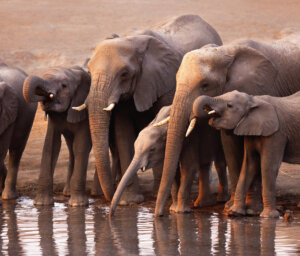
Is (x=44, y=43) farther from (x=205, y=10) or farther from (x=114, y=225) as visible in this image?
(x=114, y=225)

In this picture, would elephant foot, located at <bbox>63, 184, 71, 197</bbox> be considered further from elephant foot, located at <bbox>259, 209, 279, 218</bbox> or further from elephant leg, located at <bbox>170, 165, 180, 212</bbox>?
elephant foot, located at <bbox>259, 209, 279, 218</bbox>

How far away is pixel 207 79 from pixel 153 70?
4.95ft

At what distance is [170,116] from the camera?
1100 centimetres

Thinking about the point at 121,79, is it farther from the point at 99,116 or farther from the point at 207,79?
the point at 207,79

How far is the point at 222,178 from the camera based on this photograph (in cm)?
1227

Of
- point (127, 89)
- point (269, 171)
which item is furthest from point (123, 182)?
point (127, 89)

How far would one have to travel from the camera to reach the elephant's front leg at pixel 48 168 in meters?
12.2

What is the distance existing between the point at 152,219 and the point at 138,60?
90.9 inches

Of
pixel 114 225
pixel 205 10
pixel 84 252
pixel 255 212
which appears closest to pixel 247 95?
pixel 255 212

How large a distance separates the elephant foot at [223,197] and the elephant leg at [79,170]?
1531 mm

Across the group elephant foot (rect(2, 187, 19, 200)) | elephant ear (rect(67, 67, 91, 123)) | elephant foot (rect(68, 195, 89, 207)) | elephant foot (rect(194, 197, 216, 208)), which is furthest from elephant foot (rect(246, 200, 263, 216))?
A: elephant foot (rect(2, 187, 19, 200))

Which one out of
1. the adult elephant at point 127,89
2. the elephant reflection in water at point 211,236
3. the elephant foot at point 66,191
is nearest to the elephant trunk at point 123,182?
the elephant reflection in water at point 211,236

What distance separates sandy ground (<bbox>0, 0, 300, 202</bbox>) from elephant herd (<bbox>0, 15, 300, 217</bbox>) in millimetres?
5760

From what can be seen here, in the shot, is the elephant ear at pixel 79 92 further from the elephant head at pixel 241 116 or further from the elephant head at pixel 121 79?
the elephant head at pixel 241 116
